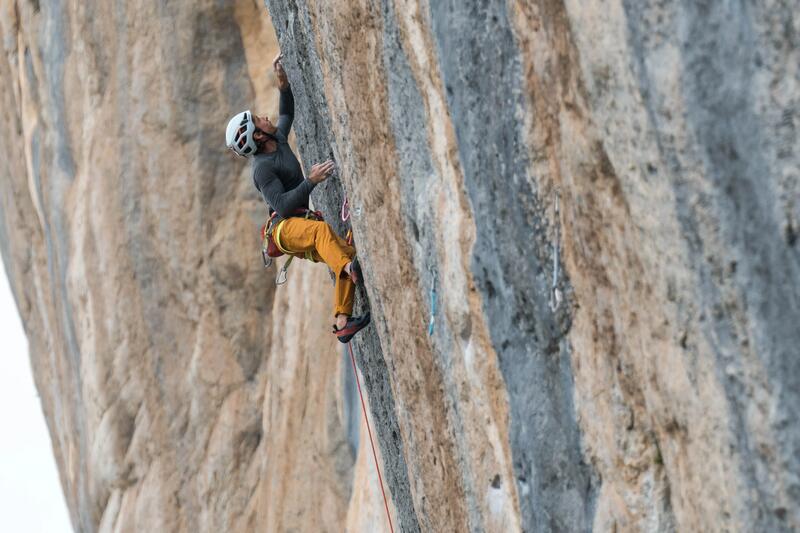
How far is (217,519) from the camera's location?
12.4 m

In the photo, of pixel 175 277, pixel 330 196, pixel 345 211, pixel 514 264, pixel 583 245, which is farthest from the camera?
pixel 175 277

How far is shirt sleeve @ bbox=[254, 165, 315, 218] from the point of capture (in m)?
7.09

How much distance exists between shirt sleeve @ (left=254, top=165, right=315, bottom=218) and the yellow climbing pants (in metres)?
0.09

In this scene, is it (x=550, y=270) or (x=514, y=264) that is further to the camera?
(x=514, y=264)

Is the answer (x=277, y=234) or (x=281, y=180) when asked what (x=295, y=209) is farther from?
(x=281, y=180)

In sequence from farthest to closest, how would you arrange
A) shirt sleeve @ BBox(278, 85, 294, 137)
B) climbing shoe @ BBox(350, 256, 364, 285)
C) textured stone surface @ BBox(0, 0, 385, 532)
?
1. textured stone surface @ BBox(0, 0, 385, 532)
2. shirt sleeve @ BBox(278, 85, 294, 137)
3. climbing shoe @ BBox(350, 256, 364, 285)

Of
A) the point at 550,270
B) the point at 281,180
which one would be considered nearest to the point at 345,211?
the point at 281,180

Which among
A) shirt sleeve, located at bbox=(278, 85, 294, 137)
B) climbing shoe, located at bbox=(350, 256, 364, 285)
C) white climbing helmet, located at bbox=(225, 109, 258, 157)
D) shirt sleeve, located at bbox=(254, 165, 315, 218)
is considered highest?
shirt sleeve, located at bbox=(278, 85, 294, 137)

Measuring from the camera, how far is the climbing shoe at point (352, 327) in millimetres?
7117

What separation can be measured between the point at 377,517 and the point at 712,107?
21.3ft

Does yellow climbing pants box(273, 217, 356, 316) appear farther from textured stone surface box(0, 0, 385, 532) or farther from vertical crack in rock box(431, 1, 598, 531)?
textured stone surface box(0, 0, 385, 532)

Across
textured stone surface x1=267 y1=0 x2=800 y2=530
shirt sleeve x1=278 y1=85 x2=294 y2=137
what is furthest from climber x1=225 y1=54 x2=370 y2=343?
textured stone surface x1=267 y1=0 x2=800 y2=530

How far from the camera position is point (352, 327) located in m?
7.12

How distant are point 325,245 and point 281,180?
66 cm
